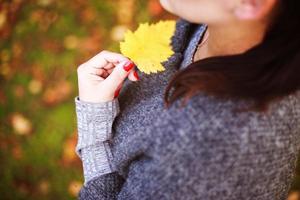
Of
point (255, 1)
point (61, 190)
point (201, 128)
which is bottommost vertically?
point (61, 190)

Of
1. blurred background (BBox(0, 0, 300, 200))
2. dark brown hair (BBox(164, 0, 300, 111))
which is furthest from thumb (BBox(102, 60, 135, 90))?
blurred background (BBox(0, 0, 300, 200))

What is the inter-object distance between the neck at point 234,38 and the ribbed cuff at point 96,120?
37 centimetres

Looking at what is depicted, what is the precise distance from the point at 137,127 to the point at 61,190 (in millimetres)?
1217

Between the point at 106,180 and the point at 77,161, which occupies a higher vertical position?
the point at 106,180

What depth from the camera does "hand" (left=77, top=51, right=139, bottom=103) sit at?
4.47 ft

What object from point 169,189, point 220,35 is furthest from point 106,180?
point 220,35

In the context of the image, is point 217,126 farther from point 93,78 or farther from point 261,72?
point 93,78

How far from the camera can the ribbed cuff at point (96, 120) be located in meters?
1.39

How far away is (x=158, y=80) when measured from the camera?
147 cm

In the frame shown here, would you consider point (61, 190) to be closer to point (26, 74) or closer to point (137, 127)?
point (26, 74)

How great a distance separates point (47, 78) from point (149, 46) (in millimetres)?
1248

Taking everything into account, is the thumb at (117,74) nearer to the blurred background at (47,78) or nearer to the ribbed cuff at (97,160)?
the ribbed cuff at (97,160)

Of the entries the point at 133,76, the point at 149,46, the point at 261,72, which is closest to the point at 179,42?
the point at 149,46

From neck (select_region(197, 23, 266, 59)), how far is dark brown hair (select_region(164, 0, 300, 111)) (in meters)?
0.07
